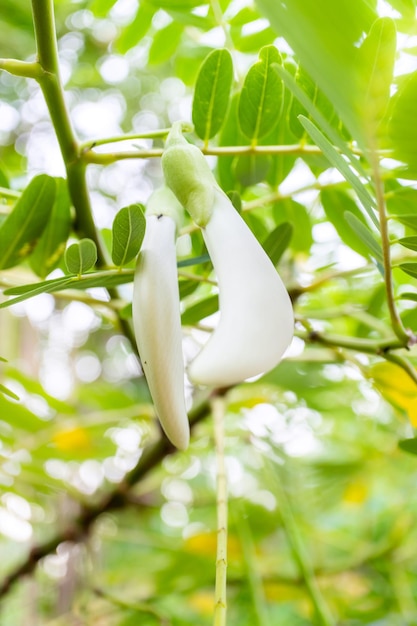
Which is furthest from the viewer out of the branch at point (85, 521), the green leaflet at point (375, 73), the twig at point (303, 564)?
the branch at point (85, 521)

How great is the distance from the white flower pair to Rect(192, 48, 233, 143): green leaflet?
0.26 ft

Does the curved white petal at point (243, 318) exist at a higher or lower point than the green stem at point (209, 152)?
lower

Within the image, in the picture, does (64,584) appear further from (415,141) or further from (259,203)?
(415,141)

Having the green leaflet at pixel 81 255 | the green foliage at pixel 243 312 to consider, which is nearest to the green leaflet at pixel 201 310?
the green foliage at pixel 243 312

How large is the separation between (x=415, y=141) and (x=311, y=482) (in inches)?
27.0

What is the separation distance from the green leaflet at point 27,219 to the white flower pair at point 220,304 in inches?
3.9

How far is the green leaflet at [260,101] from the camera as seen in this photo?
1.12ft

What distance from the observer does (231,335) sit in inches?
9.4

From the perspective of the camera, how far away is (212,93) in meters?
0.36

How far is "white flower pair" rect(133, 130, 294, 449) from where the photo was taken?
0.24 m

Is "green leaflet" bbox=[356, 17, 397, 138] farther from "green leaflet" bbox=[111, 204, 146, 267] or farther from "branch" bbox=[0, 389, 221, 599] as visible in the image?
"branch" bbox=[0, 389, 221, 599]

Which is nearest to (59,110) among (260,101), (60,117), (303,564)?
(60,117)

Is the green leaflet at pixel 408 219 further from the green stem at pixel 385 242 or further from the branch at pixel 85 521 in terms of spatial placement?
the branch at pixel 85 521

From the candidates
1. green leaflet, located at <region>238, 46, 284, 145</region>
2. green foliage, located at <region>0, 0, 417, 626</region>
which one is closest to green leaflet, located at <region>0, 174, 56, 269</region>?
green foliage, located at <region>0, 0, 417, 626</region>
